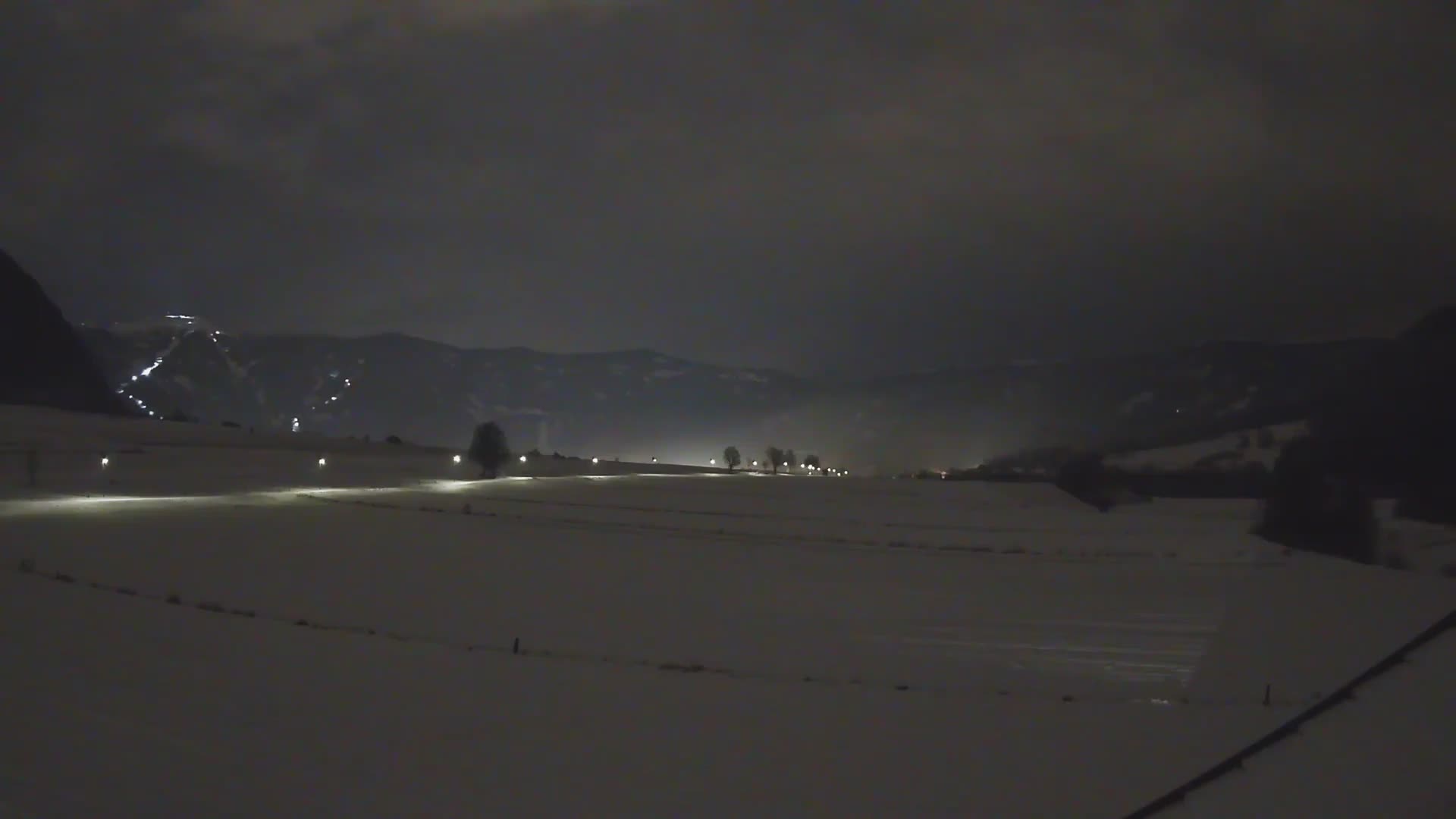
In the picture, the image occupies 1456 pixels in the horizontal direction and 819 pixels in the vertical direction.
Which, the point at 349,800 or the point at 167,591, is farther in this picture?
the point at 167,591

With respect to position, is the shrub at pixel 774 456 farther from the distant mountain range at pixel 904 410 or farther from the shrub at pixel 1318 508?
the shrub at pixel 1318 508

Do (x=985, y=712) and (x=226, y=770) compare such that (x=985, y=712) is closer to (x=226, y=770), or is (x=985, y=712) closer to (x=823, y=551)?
(x=226, y=770)

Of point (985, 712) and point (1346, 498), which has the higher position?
point (1346, 498)

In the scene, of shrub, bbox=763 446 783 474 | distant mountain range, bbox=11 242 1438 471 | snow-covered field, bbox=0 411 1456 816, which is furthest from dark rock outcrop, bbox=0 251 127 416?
snow-covered field, bbox=0 411 1456 816

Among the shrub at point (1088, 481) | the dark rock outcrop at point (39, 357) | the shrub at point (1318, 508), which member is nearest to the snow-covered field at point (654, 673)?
the shrub at point (1318, 508)

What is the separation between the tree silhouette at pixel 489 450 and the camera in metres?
76.6

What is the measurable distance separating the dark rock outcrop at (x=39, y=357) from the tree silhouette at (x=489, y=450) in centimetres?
5793

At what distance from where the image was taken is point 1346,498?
35.3 metres

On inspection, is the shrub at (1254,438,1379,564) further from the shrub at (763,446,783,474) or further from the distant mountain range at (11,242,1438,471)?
the shrub at (763,446,783,474)

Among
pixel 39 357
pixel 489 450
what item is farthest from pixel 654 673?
pixel 39 357

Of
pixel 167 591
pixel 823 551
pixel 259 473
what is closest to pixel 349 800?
pixel 167 591

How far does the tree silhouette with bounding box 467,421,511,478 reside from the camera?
76.6 metres

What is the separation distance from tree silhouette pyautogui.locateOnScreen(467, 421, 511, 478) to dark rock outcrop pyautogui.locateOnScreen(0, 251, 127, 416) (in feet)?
190

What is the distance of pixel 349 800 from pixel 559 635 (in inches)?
313
